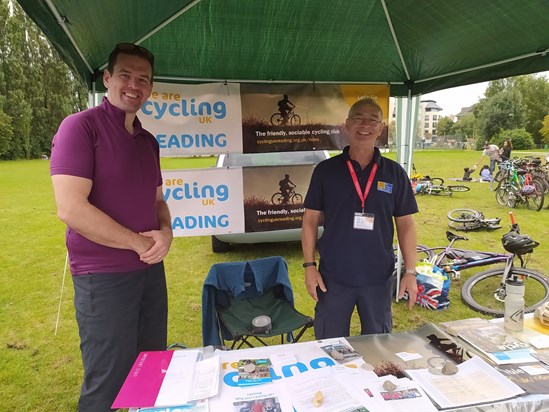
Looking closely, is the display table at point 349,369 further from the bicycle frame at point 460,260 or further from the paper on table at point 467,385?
the bicycle frame at point 460,260

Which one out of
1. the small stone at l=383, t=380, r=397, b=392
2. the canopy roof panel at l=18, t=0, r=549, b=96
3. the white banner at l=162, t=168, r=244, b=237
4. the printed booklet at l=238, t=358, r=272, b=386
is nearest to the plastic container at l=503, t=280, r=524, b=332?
the small stone at l=383, t=380, r=397, b=392

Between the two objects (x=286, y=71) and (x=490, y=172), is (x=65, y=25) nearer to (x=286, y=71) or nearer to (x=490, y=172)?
(x=286, y=71)

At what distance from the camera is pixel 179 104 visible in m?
2.98

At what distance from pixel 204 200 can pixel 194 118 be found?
2.31 ft

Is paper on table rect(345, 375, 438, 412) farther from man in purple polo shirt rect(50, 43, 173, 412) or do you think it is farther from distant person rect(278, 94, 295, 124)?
distant person rect(278, 94, 295, 124)

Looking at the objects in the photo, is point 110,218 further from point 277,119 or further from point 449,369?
point 277,119

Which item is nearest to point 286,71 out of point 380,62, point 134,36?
point 380,62

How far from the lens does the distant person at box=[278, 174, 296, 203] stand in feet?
12.8

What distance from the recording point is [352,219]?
1.96 meters

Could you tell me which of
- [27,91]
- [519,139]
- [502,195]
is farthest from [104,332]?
[519,139]

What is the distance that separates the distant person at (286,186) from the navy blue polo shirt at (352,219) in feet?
6.04

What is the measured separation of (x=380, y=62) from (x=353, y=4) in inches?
33.0

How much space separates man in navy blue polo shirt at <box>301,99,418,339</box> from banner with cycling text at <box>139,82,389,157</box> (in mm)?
1284

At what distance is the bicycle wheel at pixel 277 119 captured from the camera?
10.6 feet
